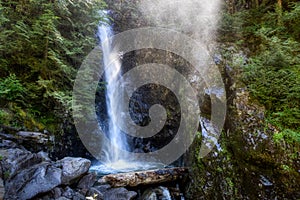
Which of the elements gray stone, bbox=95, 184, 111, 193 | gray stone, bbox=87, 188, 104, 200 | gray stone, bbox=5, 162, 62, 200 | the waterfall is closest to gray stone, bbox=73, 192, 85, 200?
gray stone, bbox=87, 188, 104, 200

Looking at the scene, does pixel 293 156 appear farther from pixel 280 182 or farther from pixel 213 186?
pixel 213 186

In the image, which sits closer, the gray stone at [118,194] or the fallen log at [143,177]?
the gray stone at [118,194]

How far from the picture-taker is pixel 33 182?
425cm

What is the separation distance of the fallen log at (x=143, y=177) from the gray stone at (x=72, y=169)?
72 centimetres

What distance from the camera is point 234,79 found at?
610cm

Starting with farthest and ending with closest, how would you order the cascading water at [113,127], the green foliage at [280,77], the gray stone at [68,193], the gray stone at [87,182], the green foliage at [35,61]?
the cascading water at [113,127] → the green foliage at [35,61] → the gray stone at [87,182] → the green foliage at [280,77] → the gray stone at [68,193]

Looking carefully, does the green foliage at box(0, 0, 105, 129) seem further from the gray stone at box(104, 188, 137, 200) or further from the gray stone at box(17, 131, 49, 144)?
the gray stone at box(104, 188, 137, 200)

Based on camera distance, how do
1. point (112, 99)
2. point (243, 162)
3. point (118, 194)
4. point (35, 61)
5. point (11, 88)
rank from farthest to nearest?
point (112, 99) < point (35, 61) < point (11, 88) < point (118, 194) < point (243, 162)

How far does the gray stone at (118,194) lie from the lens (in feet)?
17.0

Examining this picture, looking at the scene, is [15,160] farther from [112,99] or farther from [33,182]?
[112,99]

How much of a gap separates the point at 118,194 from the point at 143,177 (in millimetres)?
979

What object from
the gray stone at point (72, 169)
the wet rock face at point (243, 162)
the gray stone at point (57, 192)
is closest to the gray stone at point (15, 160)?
the gray stone at point (72, 169)

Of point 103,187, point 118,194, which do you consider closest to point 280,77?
point 118,194

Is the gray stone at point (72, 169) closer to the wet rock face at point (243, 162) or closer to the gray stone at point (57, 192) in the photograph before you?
the gray stone at point (57, 192)
